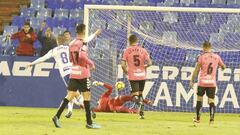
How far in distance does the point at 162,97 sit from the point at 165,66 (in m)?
0.97

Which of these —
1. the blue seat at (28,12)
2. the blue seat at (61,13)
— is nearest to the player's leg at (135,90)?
the blue seat at (61,13)

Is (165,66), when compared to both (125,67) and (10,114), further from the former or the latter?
(10,114)

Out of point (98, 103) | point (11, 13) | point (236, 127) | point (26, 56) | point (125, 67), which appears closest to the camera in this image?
point (236, 127)

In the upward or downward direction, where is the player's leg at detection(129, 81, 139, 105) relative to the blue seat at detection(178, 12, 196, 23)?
Answer: downward

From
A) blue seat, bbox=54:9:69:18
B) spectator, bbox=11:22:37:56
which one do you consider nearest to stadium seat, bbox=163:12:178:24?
spectator, bbox=11:22:37:56

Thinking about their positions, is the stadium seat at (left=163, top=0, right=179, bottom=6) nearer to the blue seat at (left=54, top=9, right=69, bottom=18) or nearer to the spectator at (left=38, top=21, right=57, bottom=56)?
the blue seat at (left=54, top=9, right=69, bottom=18)

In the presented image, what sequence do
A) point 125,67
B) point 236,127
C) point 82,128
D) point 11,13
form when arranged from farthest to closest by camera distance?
point 11,13
point 125,67
point 236,127
point 82,128

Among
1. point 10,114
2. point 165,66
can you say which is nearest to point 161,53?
point 165,66

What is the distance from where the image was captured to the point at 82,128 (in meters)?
14.4

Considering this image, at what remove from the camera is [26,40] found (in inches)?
912

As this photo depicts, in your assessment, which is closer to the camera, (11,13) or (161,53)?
(161,53)

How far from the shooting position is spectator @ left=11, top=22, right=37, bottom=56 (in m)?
23.0

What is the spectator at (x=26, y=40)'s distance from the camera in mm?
23047

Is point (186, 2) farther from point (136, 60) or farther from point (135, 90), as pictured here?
point (135, 90)
